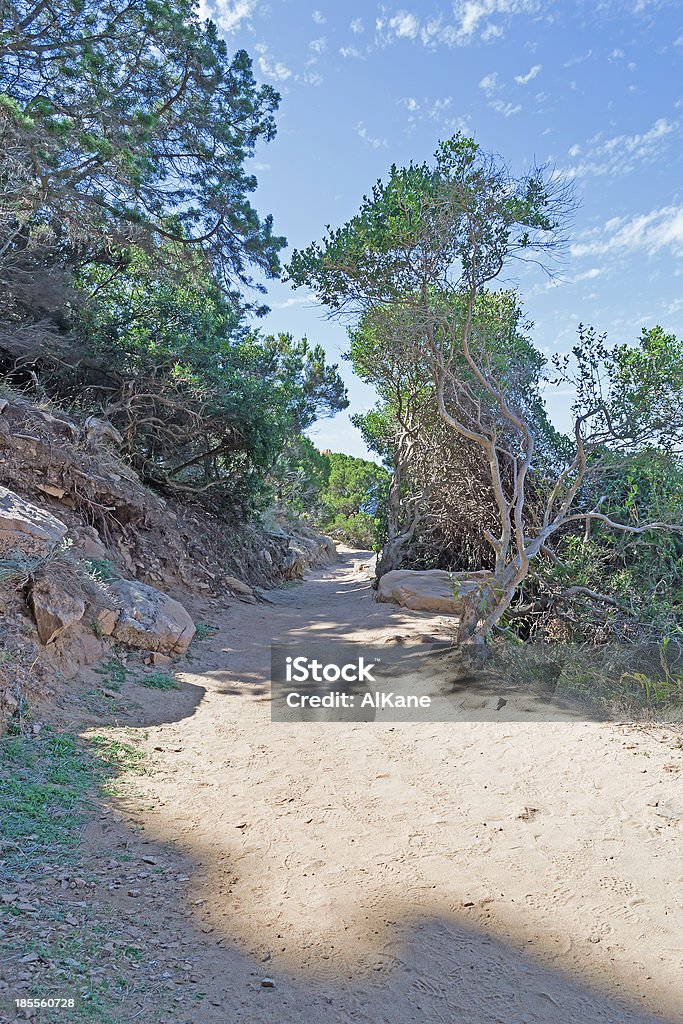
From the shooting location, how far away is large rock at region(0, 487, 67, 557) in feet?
16.0

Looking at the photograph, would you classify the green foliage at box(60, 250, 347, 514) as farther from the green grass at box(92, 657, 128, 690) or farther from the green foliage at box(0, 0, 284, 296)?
the green grass at box(92, 657, 128, 690)

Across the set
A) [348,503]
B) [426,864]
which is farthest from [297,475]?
[426,864]

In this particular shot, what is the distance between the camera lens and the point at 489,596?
6.36 meters

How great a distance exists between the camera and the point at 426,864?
2.92m

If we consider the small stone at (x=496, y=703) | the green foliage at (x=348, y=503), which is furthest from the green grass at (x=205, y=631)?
the green foliage at (x=348, y=503)

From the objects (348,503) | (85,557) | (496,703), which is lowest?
(496,703)

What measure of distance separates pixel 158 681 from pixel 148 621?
0.77 meters

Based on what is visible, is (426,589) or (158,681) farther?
(426,589)

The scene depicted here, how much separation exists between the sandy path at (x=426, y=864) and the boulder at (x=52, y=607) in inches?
38.9

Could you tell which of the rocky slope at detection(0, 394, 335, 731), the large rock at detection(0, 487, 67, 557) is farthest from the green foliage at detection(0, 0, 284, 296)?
the large rock at detection(0, 487, 67, 557)

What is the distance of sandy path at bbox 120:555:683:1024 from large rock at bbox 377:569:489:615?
12.9ft

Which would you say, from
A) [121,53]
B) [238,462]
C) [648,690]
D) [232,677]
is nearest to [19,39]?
[121,53]

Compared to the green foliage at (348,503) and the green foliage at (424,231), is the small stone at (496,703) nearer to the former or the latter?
the green foliage at (424,231)

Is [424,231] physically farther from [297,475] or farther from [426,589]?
[297,475]
